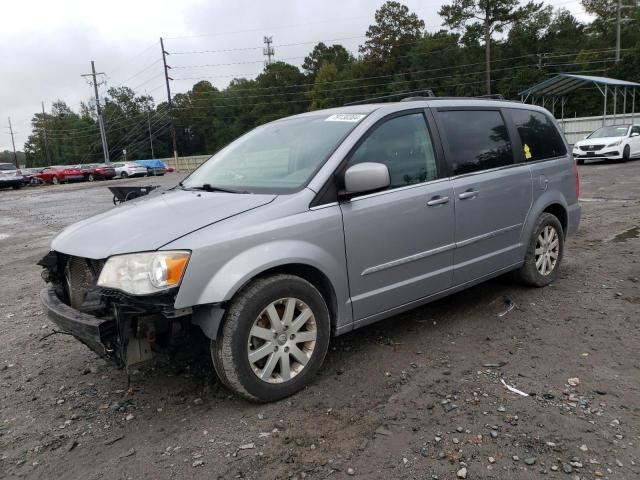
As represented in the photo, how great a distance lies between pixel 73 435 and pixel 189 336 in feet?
2.79

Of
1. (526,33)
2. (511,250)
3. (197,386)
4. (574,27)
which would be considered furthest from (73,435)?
(574,27)

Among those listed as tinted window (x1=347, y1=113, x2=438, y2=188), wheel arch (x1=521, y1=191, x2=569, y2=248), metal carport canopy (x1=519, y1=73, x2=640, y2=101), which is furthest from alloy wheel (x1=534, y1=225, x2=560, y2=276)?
metal carport canopy (x1=519, y1=73, x2=640, y2=101)

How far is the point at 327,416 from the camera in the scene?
2.93 meters

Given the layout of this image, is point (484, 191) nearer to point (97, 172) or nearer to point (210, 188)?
point (210, 188)

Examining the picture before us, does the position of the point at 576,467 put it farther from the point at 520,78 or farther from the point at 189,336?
the point at 520,78

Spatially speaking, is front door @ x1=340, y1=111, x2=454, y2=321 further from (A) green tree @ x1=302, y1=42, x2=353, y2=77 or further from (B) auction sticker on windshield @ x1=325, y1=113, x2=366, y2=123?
(A) green tree @ x1=302, y1=42, x2=353, y2=77

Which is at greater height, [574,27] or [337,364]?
[574,27]

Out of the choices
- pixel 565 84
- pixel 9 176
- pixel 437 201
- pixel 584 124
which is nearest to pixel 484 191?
pixel 437 201

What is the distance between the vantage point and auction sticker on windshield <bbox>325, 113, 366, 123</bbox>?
11.9 ft

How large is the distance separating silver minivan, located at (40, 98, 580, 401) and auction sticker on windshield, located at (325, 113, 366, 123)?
16mm

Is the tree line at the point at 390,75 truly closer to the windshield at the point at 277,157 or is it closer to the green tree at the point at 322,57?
the green tree at the point at 322,57

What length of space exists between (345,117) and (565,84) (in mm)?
26394

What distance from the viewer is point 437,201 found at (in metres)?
3.75

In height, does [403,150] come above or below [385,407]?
above
